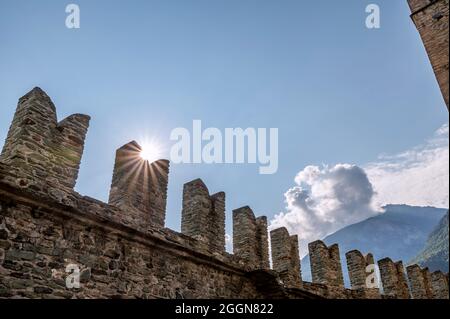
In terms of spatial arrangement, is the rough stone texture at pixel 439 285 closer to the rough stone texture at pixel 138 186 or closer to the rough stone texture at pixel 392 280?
the rough stone texture at pixel 392 280

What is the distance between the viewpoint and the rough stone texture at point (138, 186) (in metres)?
7.58

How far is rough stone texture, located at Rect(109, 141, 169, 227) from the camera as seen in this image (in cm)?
758

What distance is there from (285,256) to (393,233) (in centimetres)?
15587

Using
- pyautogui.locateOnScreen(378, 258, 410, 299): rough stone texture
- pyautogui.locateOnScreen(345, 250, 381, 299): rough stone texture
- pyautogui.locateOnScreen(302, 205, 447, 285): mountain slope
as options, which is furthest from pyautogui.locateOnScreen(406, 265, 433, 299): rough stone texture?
pyautogui.locateOnScreen(302, 205, 447, 285): mountain slope

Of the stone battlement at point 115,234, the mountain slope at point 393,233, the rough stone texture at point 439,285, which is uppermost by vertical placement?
the mountain slope at point 393,233

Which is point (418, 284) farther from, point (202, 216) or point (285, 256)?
point (202, 216)

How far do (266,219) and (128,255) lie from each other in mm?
4815

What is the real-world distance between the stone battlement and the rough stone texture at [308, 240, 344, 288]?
90 centimetres

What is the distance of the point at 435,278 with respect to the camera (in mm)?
17625

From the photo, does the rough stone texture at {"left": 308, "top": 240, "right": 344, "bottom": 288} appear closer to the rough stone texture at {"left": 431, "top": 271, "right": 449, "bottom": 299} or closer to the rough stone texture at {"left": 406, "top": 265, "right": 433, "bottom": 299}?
the rough stone texture at {"left": 406, "top": 265, "right": 433, "bottom": 299}

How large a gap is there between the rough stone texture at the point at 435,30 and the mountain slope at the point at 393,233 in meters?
126

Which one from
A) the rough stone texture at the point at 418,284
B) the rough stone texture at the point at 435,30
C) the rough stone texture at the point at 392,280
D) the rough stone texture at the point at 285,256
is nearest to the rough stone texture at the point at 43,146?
the rough stone texture at the point at 435,30
